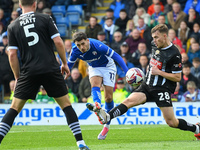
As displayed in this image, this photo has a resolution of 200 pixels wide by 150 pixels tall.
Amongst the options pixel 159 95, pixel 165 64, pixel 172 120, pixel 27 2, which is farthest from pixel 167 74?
pixel 27 2

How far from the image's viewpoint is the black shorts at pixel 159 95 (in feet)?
26.1

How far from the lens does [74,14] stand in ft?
64.6

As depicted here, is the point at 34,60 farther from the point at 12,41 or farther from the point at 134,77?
the point at 134,77

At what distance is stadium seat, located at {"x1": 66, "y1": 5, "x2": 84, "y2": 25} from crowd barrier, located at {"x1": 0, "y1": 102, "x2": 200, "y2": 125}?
679 cm

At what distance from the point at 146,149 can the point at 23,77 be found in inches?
87.0

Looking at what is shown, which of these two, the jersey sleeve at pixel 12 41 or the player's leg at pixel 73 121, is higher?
the jersey sleeve at pixel 12 41

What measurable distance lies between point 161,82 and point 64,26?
38.7ft

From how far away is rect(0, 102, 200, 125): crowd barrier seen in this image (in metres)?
13.5

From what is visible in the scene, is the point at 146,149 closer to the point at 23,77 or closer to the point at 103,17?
the point at 23,77

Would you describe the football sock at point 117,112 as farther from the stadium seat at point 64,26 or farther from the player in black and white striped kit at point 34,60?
the stadium seat at point 64,26

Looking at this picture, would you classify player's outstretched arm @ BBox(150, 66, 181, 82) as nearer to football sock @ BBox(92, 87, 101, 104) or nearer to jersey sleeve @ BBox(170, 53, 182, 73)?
jersey sleeve @ BBox(170, 53, 182, 73)

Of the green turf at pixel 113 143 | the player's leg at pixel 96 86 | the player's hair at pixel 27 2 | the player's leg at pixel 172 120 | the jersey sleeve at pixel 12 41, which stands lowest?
the green turf at pixel 113 143

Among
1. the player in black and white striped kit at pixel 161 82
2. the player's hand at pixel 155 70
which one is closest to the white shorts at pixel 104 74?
the player in black and white striped kit at pixel 161 82

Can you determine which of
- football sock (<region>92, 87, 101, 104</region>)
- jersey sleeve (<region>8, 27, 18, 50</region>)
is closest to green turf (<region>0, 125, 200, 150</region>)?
football sock (<region>92, 87, 101, 104</region>)
